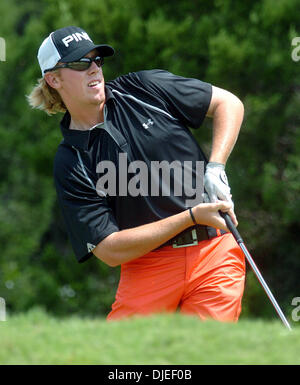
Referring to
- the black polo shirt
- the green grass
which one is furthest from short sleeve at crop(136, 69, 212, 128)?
the green grass

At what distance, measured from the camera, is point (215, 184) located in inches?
172

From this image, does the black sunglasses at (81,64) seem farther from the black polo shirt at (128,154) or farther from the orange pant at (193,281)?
the orange pant at (193,281)

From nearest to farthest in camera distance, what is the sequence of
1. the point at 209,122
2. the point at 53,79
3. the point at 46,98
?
→ the point at 53,79, the point at 46,98, the point at 209,122

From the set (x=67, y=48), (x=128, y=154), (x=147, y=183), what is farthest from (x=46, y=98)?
(x=147, y=183)

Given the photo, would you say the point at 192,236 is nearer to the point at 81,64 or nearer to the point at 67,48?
the point at 81,64

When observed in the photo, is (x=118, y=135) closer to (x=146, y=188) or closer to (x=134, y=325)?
(x=146, y=188)

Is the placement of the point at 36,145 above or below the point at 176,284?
below

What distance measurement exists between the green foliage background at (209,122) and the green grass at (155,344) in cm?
612

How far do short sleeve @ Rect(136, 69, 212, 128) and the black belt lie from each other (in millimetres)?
649

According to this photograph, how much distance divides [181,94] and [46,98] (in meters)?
0.94

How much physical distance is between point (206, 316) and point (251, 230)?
5.03 metres

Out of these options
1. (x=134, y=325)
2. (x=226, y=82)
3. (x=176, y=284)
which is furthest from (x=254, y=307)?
(x=134, y=325)

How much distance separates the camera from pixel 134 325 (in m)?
3.13

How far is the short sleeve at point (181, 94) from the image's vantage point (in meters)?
4.65
